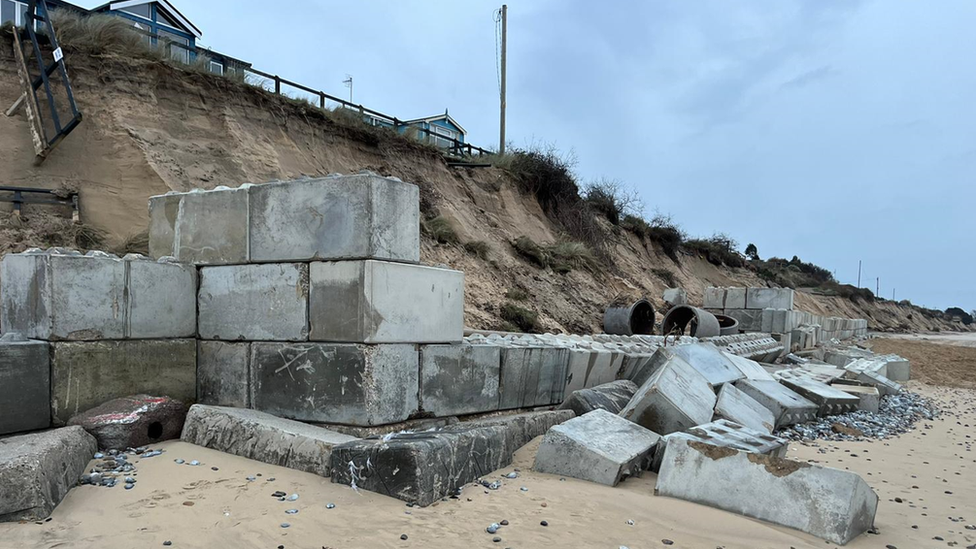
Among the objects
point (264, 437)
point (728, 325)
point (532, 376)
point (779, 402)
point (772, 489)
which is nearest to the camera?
point (772, 489)

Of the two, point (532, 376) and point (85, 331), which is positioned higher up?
point (85, 331)

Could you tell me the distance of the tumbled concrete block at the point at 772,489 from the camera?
366 centimetres

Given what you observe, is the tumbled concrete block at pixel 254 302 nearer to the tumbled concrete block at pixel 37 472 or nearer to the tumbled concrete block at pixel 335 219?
the tumbled concrete block at pixel 335 219

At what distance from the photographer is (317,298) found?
15.8 feet

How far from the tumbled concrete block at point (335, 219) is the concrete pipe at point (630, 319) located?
11299 mm

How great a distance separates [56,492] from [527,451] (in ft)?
10.3

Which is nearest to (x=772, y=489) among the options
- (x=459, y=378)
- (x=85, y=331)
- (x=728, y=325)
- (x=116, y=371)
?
(x=459, y=378)

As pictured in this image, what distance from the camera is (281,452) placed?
14.0ft

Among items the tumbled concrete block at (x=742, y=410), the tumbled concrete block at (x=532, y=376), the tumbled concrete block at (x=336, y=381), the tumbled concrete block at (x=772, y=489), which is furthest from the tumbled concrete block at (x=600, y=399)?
the tumbled concrete block at (x=336, y=381)

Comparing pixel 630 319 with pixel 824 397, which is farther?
pixel 630 319

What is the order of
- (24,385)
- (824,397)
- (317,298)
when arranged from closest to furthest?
(24,385)
(317,298)
(824,397)

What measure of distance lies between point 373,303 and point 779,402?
17.1ft

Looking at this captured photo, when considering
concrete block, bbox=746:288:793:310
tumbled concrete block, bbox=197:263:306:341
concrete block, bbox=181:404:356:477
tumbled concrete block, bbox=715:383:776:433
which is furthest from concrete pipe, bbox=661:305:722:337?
concrete block, bbox=181:404:356:477

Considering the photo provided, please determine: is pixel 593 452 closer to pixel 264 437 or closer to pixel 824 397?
pixel 264 437
